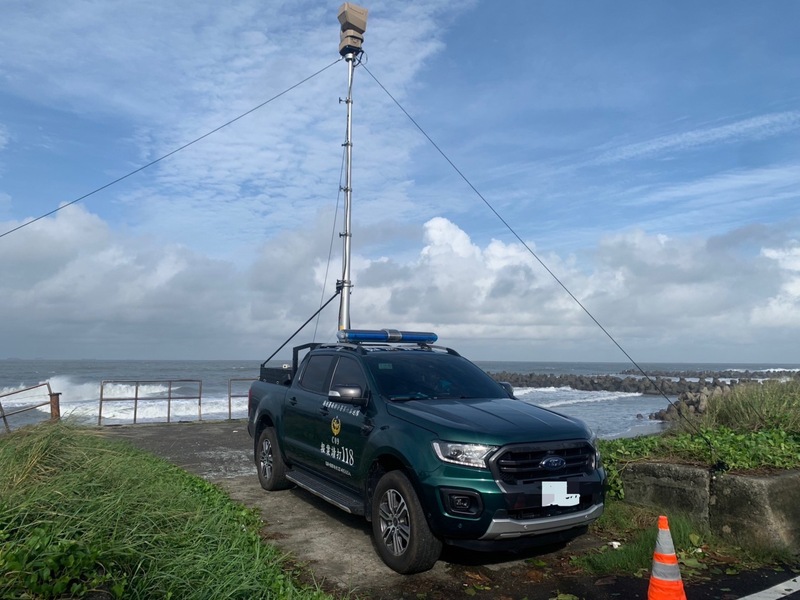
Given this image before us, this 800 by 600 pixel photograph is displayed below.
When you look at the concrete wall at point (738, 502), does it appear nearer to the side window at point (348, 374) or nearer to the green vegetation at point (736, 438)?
the green vegetation at point (736, 438)

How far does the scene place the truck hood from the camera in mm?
4910

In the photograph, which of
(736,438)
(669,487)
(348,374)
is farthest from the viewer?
(736,438)

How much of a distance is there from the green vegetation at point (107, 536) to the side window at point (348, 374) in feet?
5.46

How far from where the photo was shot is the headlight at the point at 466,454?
480cm

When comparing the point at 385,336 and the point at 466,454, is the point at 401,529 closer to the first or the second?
the point at 466,454

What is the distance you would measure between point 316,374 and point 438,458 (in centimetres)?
275

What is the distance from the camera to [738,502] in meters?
5.67

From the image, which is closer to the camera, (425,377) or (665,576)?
(665,576)

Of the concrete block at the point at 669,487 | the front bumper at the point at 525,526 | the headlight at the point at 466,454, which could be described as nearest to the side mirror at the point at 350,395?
the headlight at the point at 466,454

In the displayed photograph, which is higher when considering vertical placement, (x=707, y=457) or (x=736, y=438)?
(x=736, y=438)

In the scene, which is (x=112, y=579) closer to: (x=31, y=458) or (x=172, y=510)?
(x=172, y=510)

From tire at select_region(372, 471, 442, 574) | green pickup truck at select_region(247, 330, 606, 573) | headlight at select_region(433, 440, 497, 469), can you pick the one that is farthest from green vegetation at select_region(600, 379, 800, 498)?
tire at select_region(372, 471, 442, 574)

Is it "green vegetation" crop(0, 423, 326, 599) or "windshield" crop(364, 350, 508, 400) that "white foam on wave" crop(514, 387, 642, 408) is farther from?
"green vegetation" crop(0, 423, 326, 599)

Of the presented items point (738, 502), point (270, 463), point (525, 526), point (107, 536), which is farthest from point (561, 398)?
point (107, 536)
